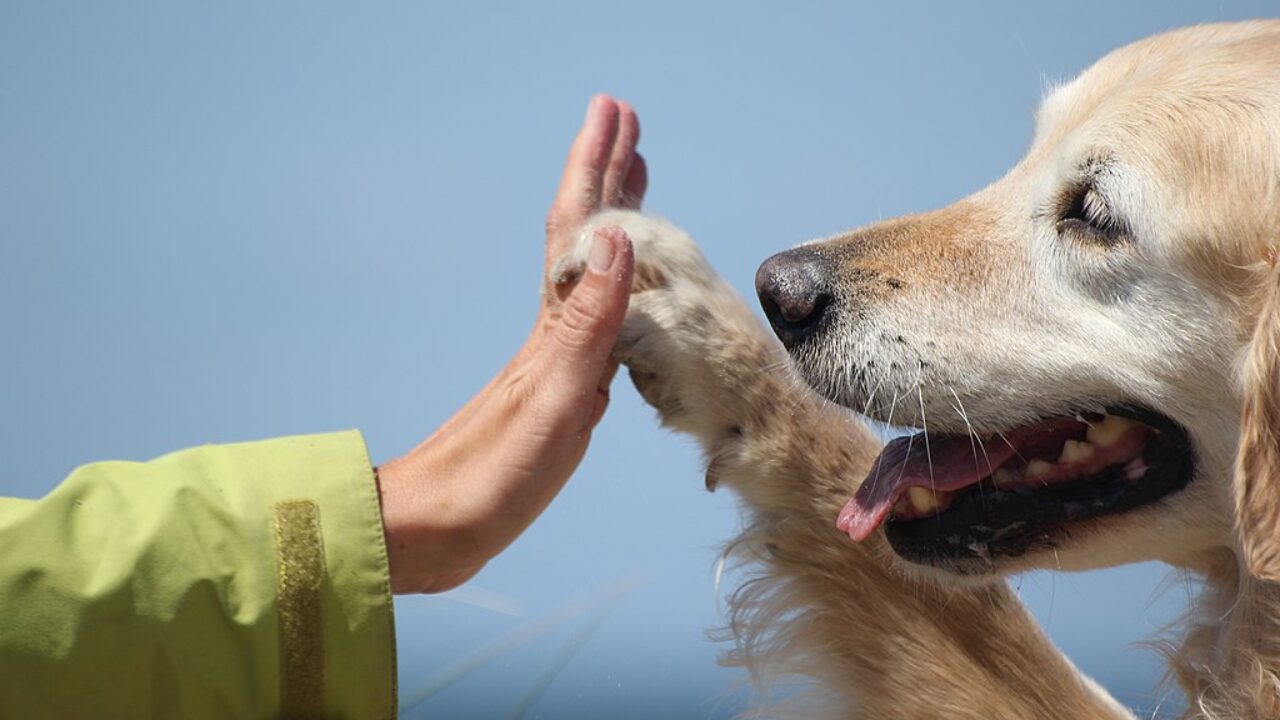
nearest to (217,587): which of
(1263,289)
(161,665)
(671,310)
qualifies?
(161,665)

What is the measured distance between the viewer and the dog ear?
1299mm

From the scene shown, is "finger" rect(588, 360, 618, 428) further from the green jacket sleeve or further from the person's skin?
the green jacket sleeve

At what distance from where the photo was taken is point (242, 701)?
129 centimetres

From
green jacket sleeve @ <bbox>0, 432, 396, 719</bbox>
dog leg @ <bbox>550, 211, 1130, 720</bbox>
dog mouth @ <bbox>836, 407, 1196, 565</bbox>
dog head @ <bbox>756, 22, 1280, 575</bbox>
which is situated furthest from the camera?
dog leg @ <bbox>550, 211, 1130, 720</bbox>

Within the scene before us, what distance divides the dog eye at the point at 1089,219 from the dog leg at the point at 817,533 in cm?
40

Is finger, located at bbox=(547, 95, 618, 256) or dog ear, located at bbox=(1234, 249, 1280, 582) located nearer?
dog ear, located at bbox=(1234, 249, 1280, 582)

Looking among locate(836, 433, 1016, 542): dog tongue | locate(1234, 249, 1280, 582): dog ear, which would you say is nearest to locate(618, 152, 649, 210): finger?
locate(836, 433, 1016, 542): dog tongue

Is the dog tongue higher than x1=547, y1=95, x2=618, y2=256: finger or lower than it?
lower

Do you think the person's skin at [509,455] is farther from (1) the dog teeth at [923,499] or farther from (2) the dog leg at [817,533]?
(1) the dog teeth at [923,499]

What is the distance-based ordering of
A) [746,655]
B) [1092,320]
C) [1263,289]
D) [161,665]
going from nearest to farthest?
[161,665]
[1263,289]
[1092,320]
[746,655]

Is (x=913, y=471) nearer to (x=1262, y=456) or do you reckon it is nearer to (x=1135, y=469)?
(x=1135, y=469)

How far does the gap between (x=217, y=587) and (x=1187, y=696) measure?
49.9 inches

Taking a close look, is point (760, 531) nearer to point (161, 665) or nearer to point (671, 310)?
point (671, 310)

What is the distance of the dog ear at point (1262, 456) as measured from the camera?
130cm
